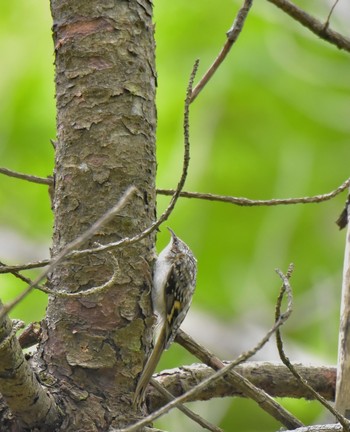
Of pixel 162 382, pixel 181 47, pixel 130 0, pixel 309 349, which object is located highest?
pixel 181 47

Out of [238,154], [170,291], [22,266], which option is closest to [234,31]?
[170,291]

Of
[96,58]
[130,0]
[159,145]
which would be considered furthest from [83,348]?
[159,145]

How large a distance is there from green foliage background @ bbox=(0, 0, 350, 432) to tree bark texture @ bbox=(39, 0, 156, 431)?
489cm

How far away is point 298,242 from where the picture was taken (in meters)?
8.99

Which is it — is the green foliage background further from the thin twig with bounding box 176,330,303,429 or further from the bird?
the thin twig with bounding box 176,330,303,429

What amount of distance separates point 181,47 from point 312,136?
1507mm

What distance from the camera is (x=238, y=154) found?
9164 millimetres

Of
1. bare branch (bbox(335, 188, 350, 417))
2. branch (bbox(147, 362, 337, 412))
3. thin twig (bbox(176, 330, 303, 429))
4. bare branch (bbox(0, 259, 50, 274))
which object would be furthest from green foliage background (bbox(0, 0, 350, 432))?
bare branch (bbox(0, 259, 50, 274))

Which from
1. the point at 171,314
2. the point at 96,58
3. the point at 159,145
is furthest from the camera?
the point at 159,145

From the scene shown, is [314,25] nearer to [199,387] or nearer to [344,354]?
[344,354]

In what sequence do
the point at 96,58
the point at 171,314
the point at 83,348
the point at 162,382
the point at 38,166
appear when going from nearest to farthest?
the point at 83,348
the point at 96,58
the point at 162,382
the point at 171,314
the point at 38,166

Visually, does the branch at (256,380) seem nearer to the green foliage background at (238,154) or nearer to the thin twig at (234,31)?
the thin twig at (234,31)

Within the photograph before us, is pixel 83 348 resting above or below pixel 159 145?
below

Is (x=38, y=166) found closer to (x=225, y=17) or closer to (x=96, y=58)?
(x=225, y=17)
